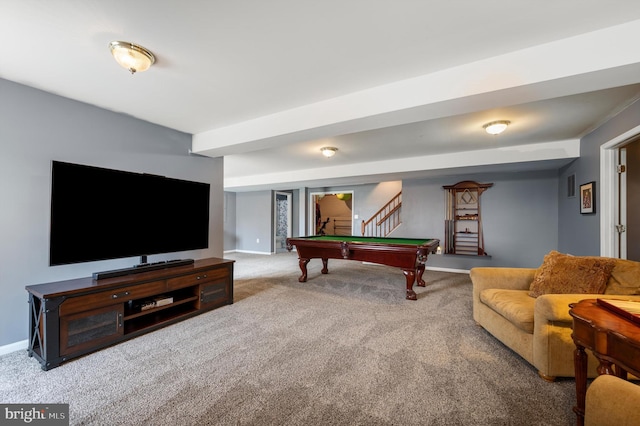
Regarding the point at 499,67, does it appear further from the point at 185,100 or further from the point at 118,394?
the point at 118,394

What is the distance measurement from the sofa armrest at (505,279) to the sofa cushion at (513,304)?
7 cm

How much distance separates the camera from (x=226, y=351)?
217 centimetres

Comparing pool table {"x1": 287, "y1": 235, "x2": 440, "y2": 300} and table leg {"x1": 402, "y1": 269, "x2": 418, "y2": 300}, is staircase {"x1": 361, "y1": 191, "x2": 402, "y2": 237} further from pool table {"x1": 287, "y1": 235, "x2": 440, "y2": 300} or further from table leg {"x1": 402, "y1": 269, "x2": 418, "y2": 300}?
table leg {"x1": 402, "y1": 269, "x2": 418, "y2": 300}

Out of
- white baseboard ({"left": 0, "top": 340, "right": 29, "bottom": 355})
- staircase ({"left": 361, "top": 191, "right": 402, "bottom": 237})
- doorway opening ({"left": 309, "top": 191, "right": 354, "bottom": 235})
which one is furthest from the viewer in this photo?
doorway opening ({"left": 309, "top": 191, "right": 354, "bottom": 235})

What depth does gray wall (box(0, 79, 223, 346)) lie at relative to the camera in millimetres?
2195

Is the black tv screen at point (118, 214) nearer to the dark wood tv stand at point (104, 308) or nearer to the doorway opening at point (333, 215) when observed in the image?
the dark wood tv stand at point (104, 308)

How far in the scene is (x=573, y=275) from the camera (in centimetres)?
206

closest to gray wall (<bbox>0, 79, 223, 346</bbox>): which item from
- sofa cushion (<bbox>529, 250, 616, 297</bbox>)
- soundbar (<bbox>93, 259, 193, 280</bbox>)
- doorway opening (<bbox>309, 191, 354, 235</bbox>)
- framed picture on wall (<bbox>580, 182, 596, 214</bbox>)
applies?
soundbar (<bbox>93, 259, 193, 280</bbox>)

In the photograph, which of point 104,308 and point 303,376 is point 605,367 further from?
point 104,308

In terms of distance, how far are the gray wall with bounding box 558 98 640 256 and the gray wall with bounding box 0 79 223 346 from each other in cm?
541

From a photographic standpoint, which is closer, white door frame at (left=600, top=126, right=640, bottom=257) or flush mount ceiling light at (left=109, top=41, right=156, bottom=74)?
flush mount ceiling light at (left=109, top=41, right=156, bottom=74)

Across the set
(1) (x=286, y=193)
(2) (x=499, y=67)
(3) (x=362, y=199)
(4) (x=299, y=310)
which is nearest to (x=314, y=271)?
(4) (x=299, y=310)
